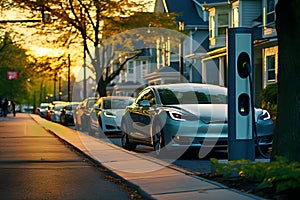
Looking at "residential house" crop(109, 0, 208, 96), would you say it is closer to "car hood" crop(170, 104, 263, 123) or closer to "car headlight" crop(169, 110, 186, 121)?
"car hood" crop(170, 104, 263, 123)

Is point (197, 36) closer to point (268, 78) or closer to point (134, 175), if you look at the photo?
point (268, 78)

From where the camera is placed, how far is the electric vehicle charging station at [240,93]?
33.4 ft

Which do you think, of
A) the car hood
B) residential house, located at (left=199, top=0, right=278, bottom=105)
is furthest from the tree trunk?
the car hood

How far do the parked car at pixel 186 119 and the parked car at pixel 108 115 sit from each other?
7861 millimetres

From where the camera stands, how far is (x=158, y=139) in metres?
14.4

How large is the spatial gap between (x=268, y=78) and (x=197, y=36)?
1787 centimetres

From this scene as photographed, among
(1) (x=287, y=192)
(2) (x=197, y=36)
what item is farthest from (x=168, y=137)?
(2) (x=197, y=36)

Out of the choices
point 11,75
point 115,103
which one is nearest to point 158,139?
point 115,103

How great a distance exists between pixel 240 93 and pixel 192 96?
473 cm

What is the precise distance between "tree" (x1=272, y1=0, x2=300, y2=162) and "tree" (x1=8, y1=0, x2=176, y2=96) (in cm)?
3045

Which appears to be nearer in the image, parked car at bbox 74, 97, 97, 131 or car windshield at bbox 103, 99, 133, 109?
car windshield at bbox 103, 99, 133, 109

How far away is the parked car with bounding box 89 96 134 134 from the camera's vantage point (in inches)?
938

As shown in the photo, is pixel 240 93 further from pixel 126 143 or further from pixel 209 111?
pixel 126 143

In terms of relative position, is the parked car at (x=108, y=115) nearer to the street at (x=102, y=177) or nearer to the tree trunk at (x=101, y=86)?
the street at (x=102, y=177)
